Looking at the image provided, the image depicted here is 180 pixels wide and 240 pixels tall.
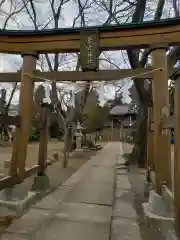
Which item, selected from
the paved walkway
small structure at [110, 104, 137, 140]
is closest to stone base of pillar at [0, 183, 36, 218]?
the paved walkway

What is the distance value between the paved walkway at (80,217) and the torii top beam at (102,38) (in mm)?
3143

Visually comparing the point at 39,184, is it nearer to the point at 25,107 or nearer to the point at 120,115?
the point at 25,107

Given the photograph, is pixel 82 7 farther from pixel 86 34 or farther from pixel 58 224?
pixel 58 224

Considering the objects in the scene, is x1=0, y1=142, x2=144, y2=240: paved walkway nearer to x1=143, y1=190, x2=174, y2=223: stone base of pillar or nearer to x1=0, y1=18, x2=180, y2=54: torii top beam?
x1=143, y1=190, x2=174, y2=223: stone base of pillar

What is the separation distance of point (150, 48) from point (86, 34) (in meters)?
1.26

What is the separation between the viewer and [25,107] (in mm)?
4777

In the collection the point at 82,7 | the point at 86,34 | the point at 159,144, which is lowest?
the point at 159,144

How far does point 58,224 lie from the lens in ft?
12.7

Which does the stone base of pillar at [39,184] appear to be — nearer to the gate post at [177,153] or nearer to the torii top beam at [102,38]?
the torii top beam at [102,38]

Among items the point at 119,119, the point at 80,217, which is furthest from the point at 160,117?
the point at 119,119

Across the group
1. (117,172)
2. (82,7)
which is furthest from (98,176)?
(82,7)

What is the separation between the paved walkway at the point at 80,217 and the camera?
11.4 ft

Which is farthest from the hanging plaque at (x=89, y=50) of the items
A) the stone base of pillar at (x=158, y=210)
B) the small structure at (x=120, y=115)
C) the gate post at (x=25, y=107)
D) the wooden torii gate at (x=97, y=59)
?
the small structure at (x=120, y=115)

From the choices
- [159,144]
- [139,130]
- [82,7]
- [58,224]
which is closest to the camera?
[58,224]
